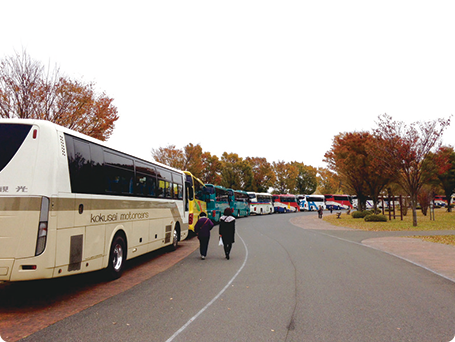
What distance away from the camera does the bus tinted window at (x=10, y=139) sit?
612 cm

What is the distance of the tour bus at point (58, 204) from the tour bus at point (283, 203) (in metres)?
55.2

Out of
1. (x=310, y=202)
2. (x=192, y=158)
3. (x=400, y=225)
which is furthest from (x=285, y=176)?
(x=400, y=225)

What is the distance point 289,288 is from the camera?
7707 millimetres

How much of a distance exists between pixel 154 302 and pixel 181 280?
2.08 m

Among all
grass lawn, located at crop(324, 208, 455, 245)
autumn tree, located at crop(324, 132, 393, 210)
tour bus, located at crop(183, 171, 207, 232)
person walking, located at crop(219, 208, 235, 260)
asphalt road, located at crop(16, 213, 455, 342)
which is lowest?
asphalt road, located at crop(16, 213, 455, 342)

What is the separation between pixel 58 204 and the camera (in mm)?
6328

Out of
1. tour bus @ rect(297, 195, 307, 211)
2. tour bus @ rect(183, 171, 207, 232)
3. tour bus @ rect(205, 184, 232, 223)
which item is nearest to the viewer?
tour bus @ rect(183, 171, 207, 232)

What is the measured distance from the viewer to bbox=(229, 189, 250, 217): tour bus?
124ft

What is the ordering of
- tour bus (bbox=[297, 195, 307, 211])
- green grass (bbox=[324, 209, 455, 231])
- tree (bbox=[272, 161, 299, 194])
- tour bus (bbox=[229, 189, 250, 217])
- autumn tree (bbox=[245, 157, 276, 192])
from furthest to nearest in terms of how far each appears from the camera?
1. tree (bbox=[272, 161, 299, 194])
2. autumn tree (bbox=[245, 157, 276, 192])
3. tour bus (bbox=[297, 195, 307, 211])
4. tour bus (bbox=[229, 189, 250, 217])
5. green grass (bbox=[324, 209, 455, 231])

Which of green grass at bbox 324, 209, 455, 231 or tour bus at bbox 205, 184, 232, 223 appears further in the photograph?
tour bus at bbox 205, 184, 232, 223

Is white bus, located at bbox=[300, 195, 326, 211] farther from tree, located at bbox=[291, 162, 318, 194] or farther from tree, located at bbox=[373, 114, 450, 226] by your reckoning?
tree, located at bbox=[373, 114, 450, 226]

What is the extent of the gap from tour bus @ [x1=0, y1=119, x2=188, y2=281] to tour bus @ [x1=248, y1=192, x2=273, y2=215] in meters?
44.2

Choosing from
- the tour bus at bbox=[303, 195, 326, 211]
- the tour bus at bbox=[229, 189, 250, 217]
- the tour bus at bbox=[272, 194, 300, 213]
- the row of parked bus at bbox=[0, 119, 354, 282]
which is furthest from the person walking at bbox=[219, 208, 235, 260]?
the tour bus at bbox=[303, 195, 326, 211]

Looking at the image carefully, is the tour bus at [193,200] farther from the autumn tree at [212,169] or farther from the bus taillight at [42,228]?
the autumn tree at [212,169]
